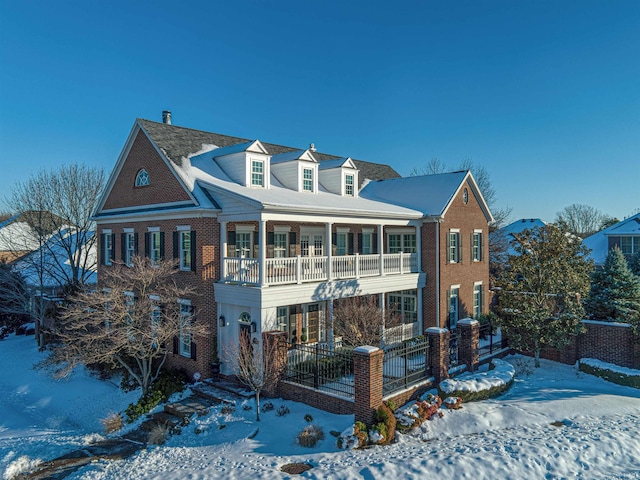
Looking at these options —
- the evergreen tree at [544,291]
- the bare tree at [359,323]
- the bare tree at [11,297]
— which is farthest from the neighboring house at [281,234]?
the bare tree at [11,297]

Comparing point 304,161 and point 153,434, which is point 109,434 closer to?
point 153,434

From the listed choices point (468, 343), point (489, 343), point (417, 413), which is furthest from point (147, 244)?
point (489, 343)

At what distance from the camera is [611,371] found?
16.4 metres

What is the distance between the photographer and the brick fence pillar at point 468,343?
1647cm

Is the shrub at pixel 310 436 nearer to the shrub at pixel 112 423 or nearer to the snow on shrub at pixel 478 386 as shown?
the snow on shrub at pixel 478 386

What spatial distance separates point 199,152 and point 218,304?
7.60 meters

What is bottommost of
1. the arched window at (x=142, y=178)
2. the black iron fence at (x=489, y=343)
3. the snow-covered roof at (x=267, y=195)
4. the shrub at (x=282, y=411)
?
the shrub at (x=282, y=411)

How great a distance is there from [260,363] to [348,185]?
41.3 ft

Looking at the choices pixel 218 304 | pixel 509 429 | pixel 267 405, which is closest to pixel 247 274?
pixel 218 304

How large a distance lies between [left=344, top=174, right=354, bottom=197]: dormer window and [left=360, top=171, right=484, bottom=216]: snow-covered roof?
1.43 meters

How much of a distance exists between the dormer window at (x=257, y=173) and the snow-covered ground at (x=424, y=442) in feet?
30.3

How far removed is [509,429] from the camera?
11906mm

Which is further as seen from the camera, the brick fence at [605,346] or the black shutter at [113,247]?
the black shutter at [113,247]

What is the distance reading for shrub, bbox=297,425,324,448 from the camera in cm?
1142
